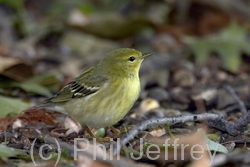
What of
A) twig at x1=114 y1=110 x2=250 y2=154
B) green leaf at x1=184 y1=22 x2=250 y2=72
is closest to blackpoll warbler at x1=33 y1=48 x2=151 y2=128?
twig at x1=114 y1=110 x2=250 y2=154

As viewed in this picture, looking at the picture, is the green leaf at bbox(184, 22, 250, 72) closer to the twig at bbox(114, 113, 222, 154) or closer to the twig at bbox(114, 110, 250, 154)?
the twig at bbox(114, 110, 250, 154)

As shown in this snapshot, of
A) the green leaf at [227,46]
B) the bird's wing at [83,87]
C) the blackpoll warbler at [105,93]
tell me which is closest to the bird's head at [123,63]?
the blackpoll warbler at [105,93]

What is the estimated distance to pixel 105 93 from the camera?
592 centimetres

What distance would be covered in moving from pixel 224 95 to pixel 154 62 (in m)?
2.11

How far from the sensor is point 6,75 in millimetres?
7668

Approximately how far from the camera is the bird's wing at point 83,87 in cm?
611

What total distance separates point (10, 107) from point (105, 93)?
1.21 m

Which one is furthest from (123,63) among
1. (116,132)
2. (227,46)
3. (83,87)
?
(227,46)

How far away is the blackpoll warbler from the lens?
5.80 m

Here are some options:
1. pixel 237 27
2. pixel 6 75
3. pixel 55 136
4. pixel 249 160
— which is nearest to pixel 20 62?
pixel 6 75

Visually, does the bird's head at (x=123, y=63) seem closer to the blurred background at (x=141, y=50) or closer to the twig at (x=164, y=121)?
the blurred background at (x=141, y=50)

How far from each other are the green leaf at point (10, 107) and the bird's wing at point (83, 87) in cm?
37

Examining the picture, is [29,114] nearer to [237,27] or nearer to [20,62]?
[20,62]

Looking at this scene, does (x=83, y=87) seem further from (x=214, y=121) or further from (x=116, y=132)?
(x=214, y=121)
